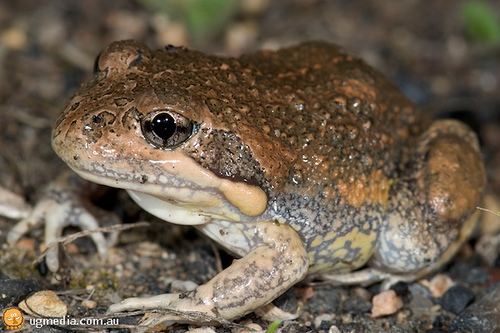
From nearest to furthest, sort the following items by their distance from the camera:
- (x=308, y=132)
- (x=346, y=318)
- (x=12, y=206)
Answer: (x=308, y=132), (x=346, y=318), (x=12, y=206)

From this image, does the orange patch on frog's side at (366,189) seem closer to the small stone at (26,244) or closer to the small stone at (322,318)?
the small stone at (322,318)

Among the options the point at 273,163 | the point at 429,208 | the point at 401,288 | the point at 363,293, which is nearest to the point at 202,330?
the point at 273,163

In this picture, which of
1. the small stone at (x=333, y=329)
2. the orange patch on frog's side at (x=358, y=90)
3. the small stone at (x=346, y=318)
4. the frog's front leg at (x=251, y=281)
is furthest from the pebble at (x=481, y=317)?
the orange patch on frog's side at (x=358, y=90)

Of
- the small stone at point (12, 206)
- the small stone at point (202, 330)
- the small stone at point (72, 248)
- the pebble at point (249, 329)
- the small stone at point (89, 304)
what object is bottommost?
the small stone at point (202, 330)

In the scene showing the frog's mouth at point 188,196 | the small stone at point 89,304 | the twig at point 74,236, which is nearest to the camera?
the frog's mouth at point 188,196

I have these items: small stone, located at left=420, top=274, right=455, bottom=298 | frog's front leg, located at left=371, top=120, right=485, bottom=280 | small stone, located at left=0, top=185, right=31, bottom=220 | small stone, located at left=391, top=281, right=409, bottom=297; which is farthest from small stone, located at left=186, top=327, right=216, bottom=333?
small stone, located at left=420, top=274, right=455, bottom=298

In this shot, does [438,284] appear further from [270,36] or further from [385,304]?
[270,36]

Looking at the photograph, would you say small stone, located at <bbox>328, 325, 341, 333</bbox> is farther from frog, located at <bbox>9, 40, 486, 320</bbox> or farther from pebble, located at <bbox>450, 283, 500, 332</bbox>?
pebble, located at <bbox>450, 283, 500, 332</bbox>
